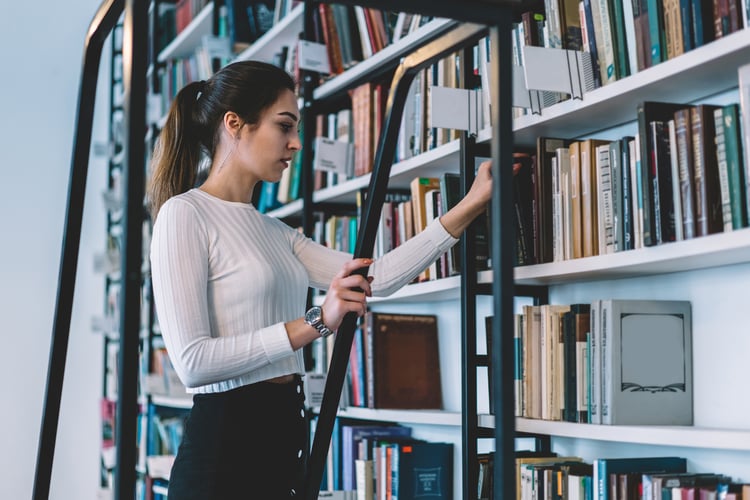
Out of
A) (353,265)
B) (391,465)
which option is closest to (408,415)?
(391,465)

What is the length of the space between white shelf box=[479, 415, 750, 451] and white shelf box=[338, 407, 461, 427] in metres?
0.30

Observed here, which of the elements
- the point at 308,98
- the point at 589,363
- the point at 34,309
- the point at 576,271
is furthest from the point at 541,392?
the point at 34,309

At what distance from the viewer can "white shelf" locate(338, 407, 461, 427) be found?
219cm

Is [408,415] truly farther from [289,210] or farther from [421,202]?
[289,210]

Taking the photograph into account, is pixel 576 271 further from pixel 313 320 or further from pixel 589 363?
pixel 313 320

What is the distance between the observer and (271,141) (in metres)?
1.66

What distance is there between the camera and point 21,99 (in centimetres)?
448

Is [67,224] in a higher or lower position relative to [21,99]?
lower

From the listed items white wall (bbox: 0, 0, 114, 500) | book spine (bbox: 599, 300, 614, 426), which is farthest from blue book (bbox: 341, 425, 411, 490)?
white wall (bbox: 0, 0, 114, 500)

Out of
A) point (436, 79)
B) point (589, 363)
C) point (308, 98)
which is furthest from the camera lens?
point (308, 98)

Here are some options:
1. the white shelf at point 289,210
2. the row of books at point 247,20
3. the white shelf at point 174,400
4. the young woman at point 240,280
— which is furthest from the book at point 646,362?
the row of books at point 247,20

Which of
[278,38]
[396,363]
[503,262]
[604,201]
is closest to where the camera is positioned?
[503,262]

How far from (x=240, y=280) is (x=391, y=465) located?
3.27ft

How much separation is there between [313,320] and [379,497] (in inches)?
42.8
